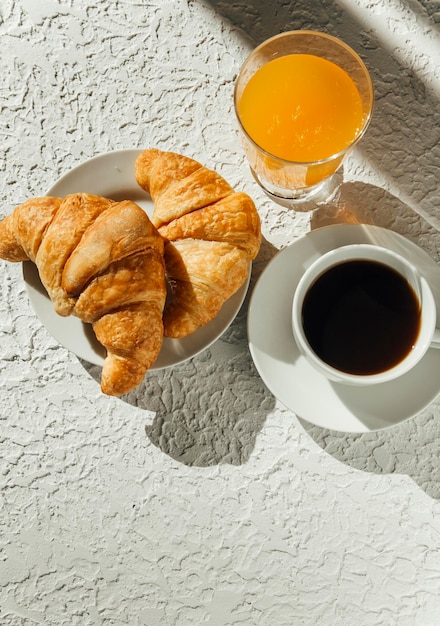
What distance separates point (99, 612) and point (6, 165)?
0.84 m

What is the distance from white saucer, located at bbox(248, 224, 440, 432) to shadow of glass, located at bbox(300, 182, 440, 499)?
121 millimetres

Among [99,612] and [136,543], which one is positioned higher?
[136,543]

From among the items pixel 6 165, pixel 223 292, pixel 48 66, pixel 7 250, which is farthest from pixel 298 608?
pixel 48 66

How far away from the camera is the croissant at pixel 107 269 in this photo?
3.11 ft

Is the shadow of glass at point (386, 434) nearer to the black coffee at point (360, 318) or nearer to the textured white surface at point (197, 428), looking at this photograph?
the textured white surface at point (197, 428)

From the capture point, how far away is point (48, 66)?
4.00 ft

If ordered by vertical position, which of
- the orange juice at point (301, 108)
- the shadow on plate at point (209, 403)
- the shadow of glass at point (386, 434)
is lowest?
the shadow on plate at point (209, 403)

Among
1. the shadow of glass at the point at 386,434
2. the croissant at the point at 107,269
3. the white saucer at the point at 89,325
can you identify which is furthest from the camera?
the shadow of glass at the point at 386,434

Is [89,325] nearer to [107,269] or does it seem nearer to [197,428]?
[107,269]

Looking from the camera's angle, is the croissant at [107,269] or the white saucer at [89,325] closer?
the croissant at [107,269]

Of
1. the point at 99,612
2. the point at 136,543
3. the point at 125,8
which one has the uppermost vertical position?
the point at 125,8

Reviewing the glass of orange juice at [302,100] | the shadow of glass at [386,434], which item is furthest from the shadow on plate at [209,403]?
the glass of orange juice at [302,100]

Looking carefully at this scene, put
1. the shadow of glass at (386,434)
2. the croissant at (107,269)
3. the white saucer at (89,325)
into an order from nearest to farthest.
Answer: the croissant at (107,269) < the white saucer at (89,325) < the shadow of glass at (386,434)

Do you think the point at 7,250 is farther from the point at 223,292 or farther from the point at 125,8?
the point at 125,8
